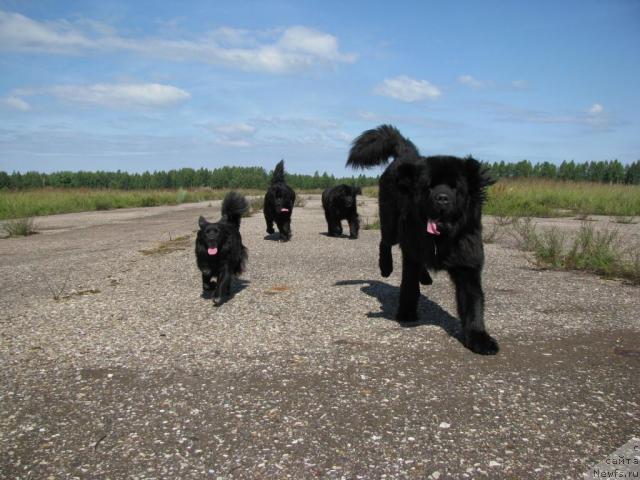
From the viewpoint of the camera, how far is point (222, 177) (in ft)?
381

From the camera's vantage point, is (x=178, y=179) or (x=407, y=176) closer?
(x=407, y=176)

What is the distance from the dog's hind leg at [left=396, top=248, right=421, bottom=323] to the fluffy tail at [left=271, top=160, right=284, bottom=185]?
8247 mm

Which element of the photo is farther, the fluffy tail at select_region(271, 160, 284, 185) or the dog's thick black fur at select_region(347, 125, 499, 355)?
the fluffy tail at select_region(271, 160, 284, 185)

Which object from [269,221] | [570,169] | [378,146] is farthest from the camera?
[570,169]

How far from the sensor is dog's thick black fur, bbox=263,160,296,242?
38.1 feet

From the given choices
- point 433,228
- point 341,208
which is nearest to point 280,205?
point 341,208

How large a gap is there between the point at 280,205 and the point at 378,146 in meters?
5.99

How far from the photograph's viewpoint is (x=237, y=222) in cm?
727

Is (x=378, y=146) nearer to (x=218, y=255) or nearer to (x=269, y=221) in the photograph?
(x=218, y=255)

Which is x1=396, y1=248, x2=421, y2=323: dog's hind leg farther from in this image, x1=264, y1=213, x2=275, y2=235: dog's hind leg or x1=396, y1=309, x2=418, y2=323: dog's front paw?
x1=264, y1=213, x2=275, y2=235: dog's hind leg

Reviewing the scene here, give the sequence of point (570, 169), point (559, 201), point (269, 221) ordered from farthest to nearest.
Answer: point (570, 169)
point (559, 201)
point (269, 221)

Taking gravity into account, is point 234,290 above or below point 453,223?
below

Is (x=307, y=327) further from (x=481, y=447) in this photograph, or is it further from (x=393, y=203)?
(x=481, y=447)

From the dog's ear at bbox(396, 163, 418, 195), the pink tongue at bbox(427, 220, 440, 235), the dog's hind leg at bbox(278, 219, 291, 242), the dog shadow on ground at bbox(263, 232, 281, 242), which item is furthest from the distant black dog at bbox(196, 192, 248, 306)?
the dog shadow on ground at bbox(263, 232, 281, 242)
